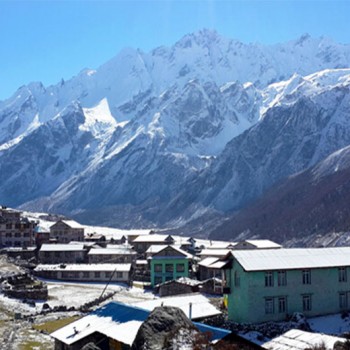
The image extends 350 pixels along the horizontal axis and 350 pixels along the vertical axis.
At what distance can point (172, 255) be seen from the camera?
342 ft

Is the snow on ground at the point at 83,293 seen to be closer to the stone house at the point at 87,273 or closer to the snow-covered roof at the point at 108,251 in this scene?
the stone house at the point at 87,273

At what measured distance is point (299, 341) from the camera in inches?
1470

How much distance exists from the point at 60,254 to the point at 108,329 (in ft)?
255

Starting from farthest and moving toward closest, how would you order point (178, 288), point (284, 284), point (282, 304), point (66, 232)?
1. point (66, 232)
2. point (178, 288)
3. point (284, 284)
4. point (282, 304)

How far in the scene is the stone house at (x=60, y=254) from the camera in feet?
392

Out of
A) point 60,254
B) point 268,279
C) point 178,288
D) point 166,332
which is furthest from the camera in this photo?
point 60,254

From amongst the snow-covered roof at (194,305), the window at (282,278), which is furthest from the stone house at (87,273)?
the window at (282,278)

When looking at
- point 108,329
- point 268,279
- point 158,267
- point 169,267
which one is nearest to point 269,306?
point 268,279

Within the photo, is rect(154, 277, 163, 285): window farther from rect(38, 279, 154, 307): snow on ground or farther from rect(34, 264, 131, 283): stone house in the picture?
rect(38, 279, 154, 307): snow on ground

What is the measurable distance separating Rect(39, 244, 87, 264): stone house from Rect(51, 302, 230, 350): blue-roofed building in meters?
70.9

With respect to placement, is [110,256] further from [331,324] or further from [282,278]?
[331,324]

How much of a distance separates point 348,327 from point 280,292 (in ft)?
18.5

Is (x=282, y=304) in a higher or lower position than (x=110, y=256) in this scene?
lower

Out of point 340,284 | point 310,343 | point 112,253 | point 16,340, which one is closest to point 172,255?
point 112,253
